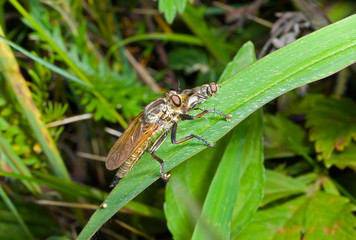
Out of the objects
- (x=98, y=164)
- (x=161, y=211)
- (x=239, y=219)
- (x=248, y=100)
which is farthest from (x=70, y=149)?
(x=248, y=100)

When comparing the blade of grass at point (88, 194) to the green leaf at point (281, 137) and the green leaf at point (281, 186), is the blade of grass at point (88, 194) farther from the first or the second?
the green leaf at point (281, 137)

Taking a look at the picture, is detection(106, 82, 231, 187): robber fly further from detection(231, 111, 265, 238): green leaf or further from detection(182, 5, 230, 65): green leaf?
detection(182, 5, 230, 65): green leaf

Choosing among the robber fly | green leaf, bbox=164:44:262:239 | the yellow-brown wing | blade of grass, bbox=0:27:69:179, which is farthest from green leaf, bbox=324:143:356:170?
blade of grass, bbox=0:27:69:179

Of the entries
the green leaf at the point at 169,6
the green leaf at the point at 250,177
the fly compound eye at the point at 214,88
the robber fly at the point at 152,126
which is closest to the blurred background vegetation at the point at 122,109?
the green leaf at the point at 169,6

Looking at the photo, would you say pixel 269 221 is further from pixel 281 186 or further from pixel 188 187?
pixel 188 187

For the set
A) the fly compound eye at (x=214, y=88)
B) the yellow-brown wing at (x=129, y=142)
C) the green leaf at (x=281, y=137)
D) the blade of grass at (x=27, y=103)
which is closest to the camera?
the fly compound eye at (x=214, y=88)

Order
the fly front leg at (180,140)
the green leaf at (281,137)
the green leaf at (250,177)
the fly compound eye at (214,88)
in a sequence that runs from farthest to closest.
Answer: the green leaf at (281,137), the green leaf at (250,177), the fly compound eye at (214,88), the fly front leg at (180,140)
